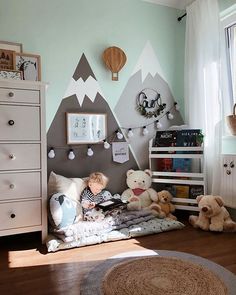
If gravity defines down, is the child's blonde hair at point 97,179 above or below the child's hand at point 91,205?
Answer: above

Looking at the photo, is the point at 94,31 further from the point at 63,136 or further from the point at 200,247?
the point at 200,247

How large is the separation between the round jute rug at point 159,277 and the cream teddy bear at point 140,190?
927 millimetres

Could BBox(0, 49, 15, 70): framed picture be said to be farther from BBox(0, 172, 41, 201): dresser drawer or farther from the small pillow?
the small pillow

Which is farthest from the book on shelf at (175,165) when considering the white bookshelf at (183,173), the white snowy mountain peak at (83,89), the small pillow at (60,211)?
the small pillow at (60,211)

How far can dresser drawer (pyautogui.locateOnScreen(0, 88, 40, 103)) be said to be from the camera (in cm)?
203

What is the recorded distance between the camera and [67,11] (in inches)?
105

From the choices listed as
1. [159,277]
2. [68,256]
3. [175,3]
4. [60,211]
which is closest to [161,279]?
[159,277]

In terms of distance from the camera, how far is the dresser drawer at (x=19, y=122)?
6.68 feet

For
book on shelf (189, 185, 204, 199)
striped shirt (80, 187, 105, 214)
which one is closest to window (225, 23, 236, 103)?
book on shelf (189, 185, 204, 199)

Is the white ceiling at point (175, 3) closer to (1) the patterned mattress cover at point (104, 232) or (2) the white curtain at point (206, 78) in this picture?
(2) the white curtain at point (206, 78)

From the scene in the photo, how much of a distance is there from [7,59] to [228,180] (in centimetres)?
217

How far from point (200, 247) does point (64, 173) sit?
134 cm

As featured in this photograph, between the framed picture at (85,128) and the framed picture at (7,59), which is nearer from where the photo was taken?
the framed picture at (7,59)

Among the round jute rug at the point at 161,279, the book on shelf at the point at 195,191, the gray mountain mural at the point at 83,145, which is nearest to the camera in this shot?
the round jute rug at the point at 161,279
